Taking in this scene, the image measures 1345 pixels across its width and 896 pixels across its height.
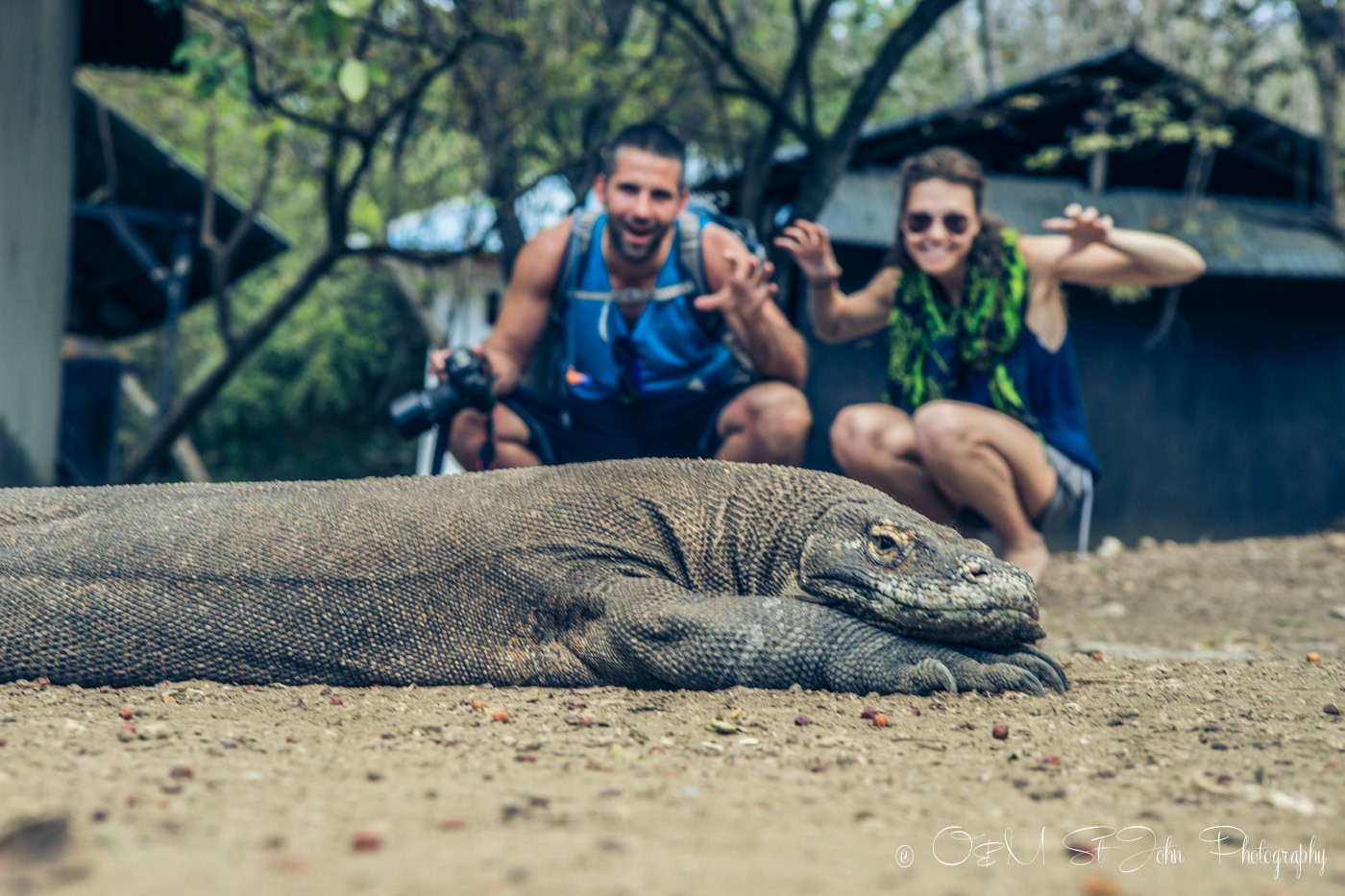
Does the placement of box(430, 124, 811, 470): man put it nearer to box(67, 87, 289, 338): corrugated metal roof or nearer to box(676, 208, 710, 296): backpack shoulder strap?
box(676, 208, 710, 296): backpack shoulder strap

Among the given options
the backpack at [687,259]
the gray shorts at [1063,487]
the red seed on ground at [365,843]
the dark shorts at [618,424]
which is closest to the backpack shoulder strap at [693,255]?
the backpack at [687,259]

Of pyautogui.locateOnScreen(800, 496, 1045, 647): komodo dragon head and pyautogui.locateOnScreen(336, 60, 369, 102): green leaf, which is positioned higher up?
pyautogui.locateOnScreen(336, 60, 369, 102): green leaf

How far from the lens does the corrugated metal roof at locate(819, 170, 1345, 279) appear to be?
789 centimetres

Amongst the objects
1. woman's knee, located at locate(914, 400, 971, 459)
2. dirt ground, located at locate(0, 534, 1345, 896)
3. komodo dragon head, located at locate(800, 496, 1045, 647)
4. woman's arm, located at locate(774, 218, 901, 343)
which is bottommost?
dirt ground, located at locate(0, 534, 1345, 896)

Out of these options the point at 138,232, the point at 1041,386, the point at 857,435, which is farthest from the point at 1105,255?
the point at 138,232

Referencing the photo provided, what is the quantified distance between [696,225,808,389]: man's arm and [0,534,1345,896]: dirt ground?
1.67 m

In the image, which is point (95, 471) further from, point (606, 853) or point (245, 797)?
point (606, 853)

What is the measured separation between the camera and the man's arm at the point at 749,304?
13.9ft

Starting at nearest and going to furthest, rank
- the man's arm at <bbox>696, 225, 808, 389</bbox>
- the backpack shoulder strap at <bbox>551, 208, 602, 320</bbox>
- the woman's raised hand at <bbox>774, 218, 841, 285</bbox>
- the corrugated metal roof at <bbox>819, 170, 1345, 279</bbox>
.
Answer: the man's arm at <bbox>696, 225, 808, 389</bbox> < the woman's raised hand at <bbox>774, 218, 841, 285</bbox> < the backpack shoulder strap at <bbox>551, 208, 602, 320</bbox> < the corrugated metal roof at <bbox>819, 170, 1345, 279</bbox>

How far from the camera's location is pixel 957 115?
7988mm

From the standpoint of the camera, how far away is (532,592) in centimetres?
313

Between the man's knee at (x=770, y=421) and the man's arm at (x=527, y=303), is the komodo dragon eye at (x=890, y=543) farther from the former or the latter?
the man's arm at (x=527, y=303)

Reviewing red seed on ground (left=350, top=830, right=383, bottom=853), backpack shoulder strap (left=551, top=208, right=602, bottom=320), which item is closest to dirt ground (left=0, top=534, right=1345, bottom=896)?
red seed on ground (left=350, top=830, right=383, bottom=853)

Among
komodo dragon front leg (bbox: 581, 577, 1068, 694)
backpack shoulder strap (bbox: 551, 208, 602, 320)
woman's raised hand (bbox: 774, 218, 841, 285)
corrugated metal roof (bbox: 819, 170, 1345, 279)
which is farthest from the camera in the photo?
corrugated metal roof (bbox: 819, 170, 1345, 279)
